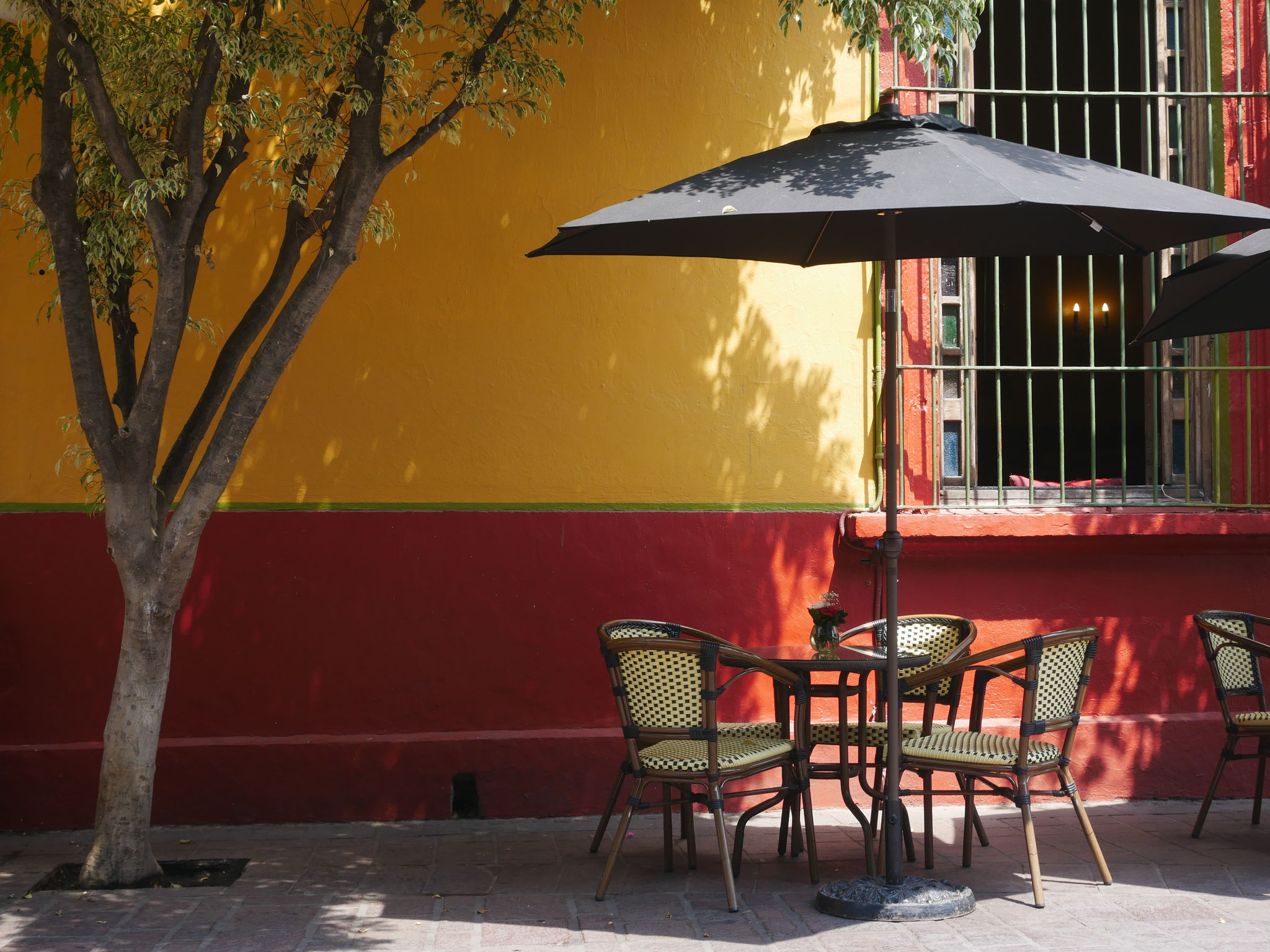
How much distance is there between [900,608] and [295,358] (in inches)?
132

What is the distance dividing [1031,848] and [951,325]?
10.2 ft

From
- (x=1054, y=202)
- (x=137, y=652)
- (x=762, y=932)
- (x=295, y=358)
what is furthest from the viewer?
(x=295, y=358)

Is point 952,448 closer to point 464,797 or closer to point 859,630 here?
point 859,630

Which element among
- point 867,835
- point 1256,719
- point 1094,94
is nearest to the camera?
point 867,835

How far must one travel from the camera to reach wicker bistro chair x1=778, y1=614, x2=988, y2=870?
16.4ft

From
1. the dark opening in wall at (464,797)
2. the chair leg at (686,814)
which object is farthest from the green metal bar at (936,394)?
the dark opening in wall at (464,797)

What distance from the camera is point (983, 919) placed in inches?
167

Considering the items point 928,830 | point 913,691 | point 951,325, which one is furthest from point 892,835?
point 951,325

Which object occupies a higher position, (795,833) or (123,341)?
(123,341)

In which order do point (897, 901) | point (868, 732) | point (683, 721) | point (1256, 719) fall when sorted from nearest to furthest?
point (897, 901) → point (683, 721) → point (868, 732) → point (1256, 719)

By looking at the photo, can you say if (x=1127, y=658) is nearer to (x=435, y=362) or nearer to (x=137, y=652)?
(x=435, y=362)

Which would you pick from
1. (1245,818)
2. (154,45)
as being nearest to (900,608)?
(1245,818)

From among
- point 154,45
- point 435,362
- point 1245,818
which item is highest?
point 154,45

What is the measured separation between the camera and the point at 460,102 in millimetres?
4844
